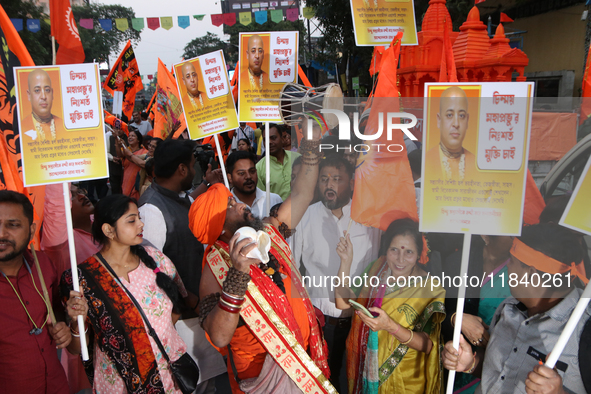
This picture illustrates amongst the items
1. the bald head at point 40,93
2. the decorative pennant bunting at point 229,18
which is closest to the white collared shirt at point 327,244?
the bald head at point 40,93

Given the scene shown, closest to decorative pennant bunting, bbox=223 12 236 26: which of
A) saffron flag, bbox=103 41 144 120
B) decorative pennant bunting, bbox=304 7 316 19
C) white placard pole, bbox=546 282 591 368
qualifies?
decorative pennant bunting, bbox=304 7 316 19

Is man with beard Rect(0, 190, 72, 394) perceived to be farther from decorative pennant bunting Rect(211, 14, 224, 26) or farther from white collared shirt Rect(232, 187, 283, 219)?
decorative pennant bunting Rect(211, 14, 224, 26)

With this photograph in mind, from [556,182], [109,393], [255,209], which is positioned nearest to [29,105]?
[109,393]

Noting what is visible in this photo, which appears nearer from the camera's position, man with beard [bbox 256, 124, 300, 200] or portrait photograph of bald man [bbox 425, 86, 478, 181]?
portrait photograph of bald man [bbox 425, 86, 478, 181]

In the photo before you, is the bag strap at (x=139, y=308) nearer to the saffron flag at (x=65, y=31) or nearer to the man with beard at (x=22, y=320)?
the man with beard at (x=22, y=320)

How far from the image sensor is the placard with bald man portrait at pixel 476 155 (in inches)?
54.5

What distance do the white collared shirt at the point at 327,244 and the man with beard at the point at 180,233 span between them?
2.62 feet

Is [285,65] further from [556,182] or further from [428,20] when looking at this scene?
[428,20]

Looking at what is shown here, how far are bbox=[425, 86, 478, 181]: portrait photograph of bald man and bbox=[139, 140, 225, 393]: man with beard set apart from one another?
Result: 5.12ft

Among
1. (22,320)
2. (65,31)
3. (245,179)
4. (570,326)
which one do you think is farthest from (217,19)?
(570,326)

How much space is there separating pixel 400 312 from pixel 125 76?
6.31m

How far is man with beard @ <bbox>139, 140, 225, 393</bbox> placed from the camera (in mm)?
2529

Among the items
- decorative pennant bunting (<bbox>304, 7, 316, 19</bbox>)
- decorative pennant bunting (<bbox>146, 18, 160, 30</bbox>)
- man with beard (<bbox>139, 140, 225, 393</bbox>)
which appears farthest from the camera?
decorative pennant bunting (<bbox>304, 7, 316, 19</bbox>)

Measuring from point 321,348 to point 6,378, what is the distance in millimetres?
1402
